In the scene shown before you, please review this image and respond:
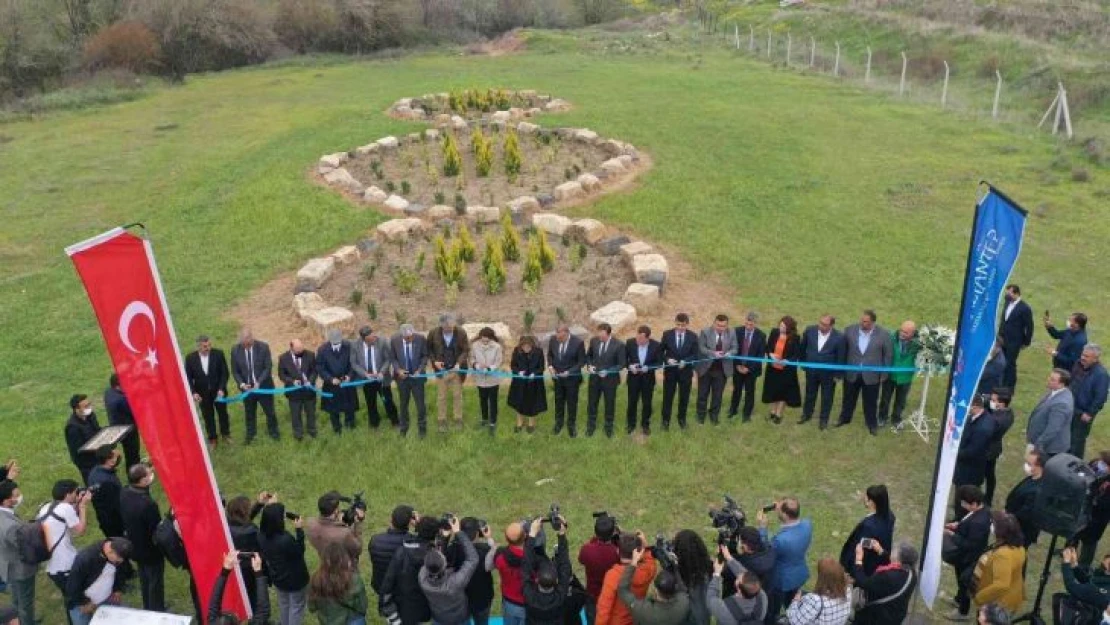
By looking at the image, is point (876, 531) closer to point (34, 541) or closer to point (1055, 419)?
point (1055, 419)

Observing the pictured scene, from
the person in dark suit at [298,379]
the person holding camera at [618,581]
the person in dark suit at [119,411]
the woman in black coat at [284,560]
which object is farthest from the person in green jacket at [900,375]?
the person in dark suit at [119,411]

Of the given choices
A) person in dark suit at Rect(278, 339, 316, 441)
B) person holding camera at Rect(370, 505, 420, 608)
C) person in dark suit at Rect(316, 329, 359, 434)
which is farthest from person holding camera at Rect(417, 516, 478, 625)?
person in dark suit at Rect(278, 339, 316, 441)

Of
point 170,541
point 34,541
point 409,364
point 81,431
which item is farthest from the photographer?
point 409,364

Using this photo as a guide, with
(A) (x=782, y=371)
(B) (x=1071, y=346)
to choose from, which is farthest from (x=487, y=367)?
(B) (x=1071, y=346)

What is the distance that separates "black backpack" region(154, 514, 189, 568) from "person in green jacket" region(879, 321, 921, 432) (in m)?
8.47

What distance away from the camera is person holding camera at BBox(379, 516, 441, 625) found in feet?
22.2

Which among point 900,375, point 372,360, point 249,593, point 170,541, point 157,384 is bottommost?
point 249,593

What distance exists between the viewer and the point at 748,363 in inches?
437

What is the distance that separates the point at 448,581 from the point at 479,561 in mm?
362

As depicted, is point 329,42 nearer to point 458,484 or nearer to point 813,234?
point 813,234

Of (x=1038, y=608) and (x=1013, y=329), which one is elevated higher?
(x=1013, y=329)

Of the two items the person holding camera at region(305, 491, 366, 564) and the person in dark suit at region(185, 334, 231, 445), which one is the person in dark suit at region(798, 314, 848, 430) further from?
the person in dark suit at region(185, 334, 231, 445)

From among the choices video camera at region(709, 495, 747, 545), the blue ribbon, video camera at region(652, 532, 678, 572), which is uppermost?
video camera at region(652, 532, 678, 572)

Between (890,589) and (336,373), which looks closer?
(890,589)
